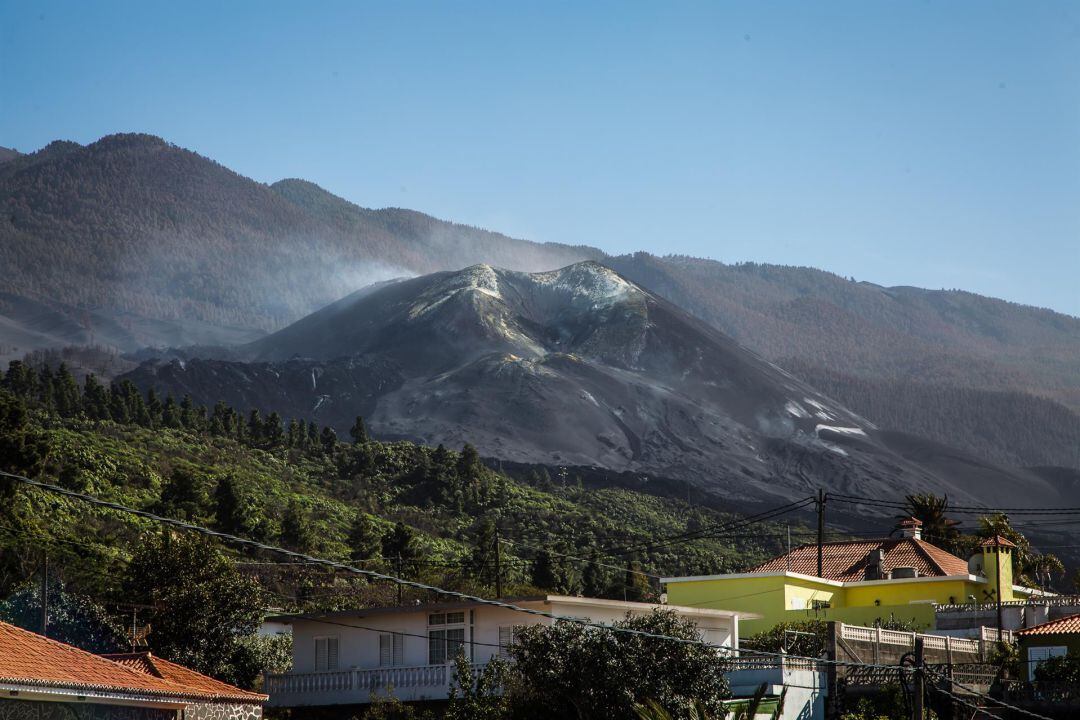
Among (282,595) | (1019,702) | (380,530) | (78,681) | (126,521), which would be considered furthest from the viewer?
(380,530)

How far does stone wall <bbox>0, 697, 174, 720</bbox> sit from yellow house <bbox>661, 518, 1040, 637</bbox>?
30.2 metres

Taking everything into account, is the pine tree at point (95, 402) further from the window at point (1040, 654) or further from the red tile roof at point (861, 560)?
the window at point (1040, 654)

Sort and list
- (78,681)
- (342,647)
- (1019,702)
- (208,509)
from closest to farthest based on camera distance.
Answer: (78,681) < (1019,702) < (342,647) < (208,509)

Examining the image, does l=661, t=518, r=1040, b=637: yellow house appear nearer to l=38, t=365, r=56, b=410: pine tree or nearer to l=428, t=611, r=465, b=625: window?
l=428, t=611, r=465, b=625: window

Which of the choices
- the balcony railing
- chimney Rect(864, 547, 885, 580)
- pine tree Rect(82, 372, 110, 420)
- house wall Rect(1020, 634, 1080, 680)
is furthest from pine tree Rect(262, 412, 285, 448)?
house wall Rect(1020, 634, 1080, 680)

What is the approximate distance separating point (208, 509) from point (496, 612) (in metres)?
57.0

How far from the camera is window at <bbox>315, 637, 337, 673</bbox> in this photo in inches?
1805

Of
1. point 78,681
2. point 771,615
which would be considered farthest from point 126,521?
point 78,681

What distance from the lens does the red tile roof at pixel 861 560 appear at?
67750mm

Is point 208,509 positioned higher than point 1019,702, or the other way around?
point 208,509

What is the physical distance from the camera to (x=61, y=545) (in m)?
67.0

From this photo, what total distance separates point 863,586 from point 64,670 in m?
43.5

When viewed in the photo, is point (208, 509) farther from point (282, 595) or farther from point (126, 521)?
point (282, 595)

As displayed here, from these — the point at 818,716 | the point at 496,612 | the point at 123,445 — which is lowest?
the point at 818,716
